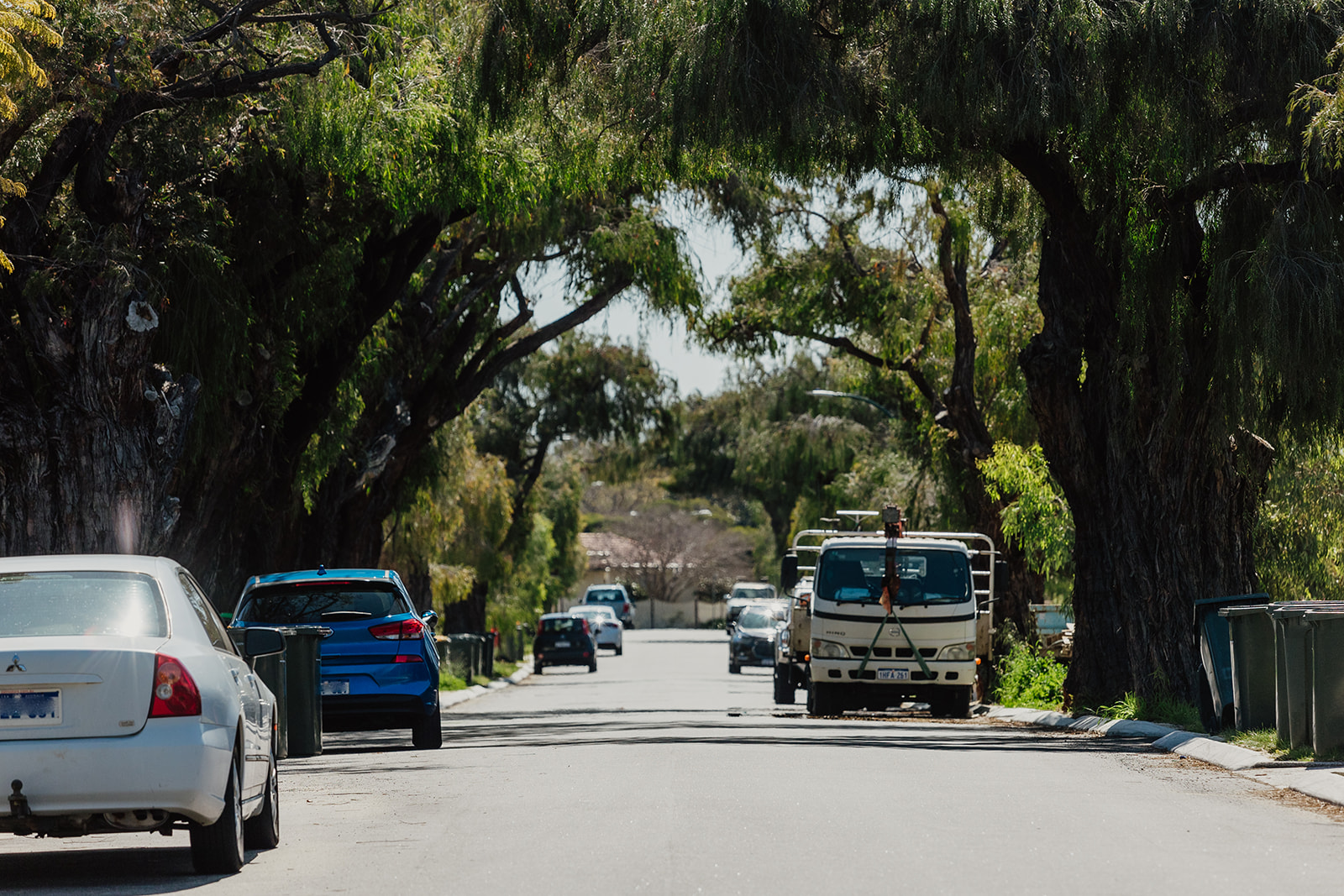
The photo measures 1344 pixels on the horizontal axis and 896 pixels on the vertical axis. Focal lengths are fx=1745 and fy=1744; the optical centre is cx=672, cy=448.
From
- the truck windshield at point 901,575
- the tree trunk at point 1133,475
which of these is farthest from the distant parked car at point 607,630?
the tree trunk at point 1133,475

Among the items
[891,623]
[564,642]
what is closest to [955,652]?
[891,623]

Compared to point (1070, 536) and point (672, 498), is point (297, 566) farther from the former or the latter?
point (672, 498)

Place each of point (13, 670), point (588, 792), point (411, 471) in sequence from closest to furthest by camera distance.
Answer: point (13, 670)
point (588, 792)
point (411, 471)

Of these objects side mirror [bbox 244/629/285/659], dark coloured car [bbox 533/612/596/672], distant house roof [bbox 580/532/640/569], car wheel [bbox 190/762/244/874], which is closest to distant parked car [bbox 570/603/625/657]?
dark coloured car [bbox 533/612/596/672]

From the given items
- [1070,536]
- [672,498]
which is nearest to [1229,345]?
[1070,536]

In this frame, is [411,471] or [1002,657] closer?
[1002,657]

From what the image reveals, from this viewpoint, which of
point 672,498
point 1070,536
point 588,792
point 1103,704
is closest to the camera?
point 588,792

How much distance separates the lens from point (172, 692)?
7668 mm

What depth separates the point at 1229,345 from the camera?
1586cm

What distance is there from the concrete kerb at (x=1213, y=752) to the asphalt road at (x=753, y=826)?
211mm

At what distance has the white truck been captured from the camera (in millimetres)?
21266

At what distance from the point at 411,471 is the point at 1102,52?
16.5 meters

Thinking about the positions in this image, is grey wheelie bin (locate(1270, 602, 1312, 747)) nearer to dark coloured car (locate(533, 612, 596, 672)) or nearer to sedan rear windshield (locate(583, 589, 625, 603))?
dark coloured car (locate(533, 612, 596, 672))

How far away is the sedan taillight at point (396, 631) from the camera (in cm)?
1620
